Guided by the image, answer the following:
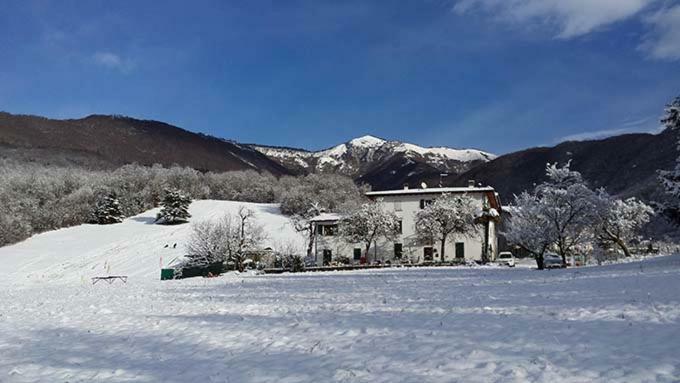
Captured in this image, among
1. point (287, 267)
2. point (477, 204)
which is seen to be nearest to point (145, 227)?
point (287, 267)

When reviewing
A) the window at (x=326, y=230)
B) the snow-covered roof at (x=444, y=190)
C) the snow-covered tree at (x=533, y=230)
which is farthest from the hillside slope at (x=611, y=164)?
the snow-covered tree at (x=533, y=230)

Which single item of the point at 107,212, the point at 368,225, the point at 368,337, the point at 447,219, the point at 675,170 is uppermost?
the point at 107,212

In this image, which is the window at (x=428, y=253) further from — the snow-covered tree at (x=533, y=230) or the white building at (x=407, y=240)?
the snow-covered tree at (x=533, y=230)

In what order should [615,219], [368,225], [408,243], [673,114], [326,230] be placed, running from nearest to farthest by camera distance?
[673,114]
[615,219]
[368,225]
[408,243]
[326,230]

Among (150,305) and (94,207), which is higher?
(94,207)

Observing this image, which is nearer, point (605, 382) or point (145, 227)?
point (605, 382)

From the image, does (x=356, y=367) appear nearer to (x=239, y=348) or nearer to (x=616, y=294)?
(x=239, y=348)

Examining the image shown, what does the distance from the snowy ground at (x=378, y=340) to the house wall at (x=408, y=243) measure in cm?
4976

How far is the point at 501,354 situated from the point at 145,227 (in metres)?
92.9

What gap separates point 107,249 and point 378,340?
7485 centimetres

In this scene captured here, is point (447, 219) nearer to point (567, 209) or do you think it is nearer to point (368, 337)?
point (567, 209)

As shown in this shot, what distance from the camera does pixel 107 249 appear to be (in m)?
76.4

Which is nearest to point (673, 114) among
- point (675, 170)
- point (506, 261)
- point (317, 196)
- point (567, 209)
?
point (675, 170)

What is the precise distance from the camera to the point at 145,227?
306 feet
